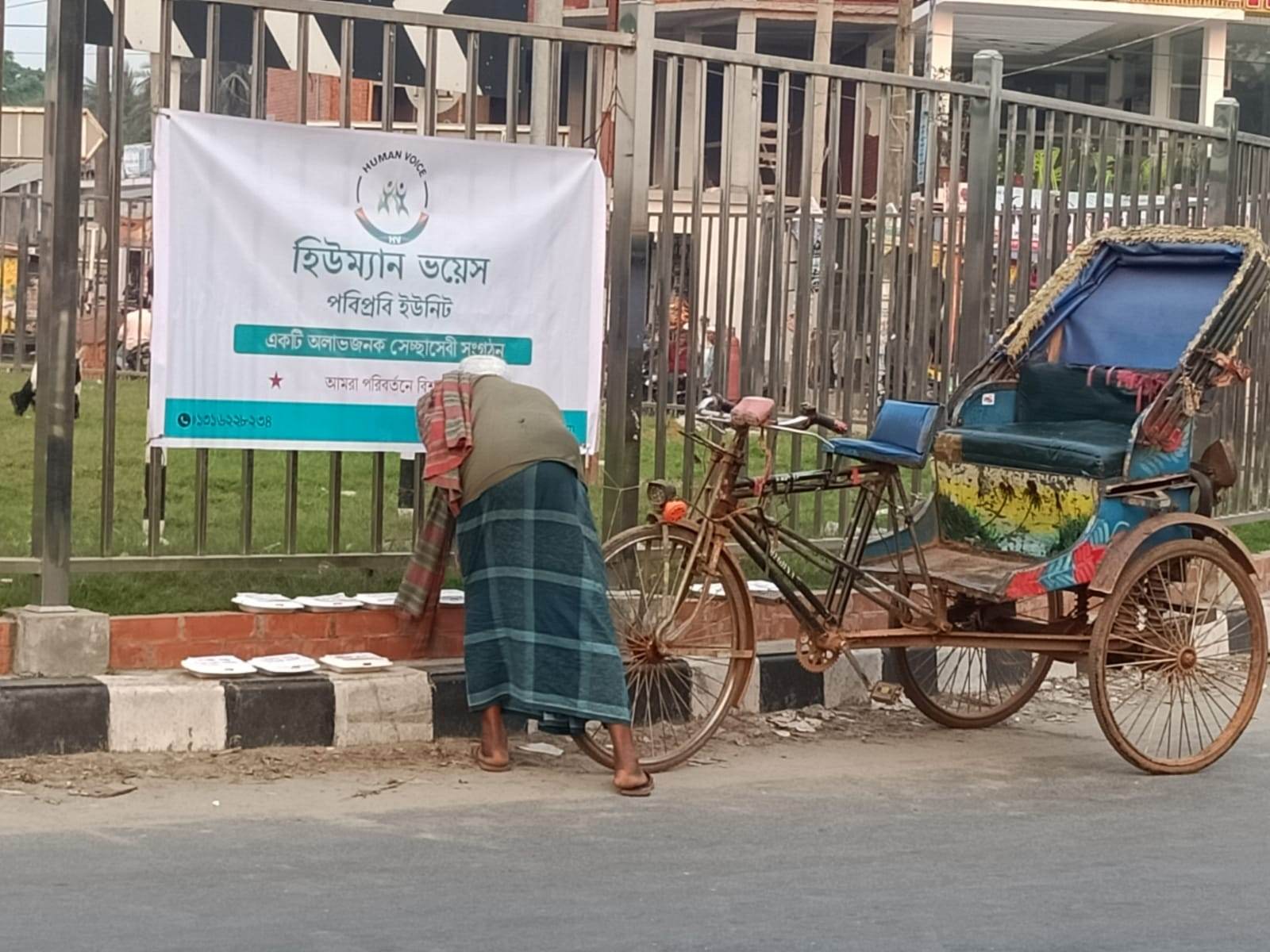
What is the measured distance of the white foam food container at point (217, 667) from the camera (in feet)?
20.0

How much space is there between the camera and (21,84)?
19.7 ft

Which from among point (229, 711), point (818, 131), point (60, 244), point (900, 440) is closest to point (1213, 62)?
point (818, 131)

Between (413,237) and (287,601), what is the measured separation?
1.29 meters

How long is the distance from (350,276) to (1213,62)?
1016 inches

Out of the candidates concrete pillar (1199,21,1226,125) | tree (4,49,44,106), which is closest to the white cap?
tree (4,49,44,106)

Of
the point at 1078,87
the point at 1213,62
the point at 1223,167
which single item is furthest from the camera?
the point at 1078,87

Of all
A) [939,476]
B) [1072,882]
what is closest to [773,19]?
[939,476]

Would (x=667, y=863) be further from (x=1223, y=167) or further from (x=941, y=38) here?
(x=941, y=38)

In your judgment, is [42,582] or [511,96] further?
[511,96]

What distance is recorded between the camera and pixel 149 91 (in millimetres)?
6168

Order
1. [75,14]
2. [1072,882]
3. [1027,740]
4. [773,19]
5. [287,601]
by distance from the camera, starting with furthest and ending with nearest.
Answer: [773,19] → [1027,740] → [287,601] → [75,14] → [1072,882]

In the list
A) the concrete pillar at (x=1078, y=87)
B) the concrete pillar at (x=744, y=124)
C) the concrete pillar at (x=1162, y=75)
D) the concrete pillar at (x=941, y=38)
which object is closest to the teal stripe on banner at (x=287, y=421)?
the concrete pillar at (x=744, y=124)

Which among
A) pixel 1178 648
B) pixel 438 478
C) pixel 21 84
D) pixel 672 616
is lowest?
pixel 1178 648

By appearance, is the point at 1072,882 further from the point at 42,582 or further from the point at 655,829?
the point at 42,582
